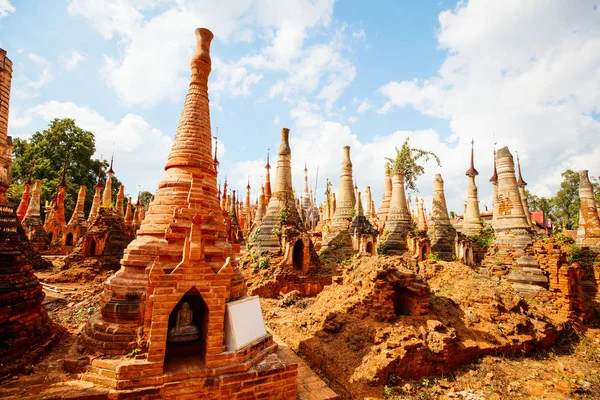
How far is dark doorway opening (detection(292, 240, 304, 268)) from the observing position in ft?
49.5

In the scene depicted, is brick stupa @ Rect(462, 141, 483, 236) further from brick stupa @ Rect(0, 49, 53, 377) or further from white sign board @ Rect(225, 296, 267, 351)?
brick stupa @ Rect(0, 49, 53, 377)

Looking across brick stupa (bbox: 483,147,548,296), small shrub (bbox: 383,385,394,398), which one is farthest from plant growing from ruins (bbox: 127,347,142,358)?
brick stupa (bbox: 483,147,548,296)

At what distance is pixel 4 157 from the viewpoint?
6473 mm

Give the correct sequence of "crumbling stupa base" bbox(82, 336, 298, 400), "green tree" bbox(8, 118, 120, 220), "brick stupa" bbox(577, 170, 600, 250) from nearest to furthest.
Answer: "crumbling stupa base" bbox(82, 336, 298, 400) < "brick stupa" bbox(577, 170, 600, 250) < "green tree" bbox(8, 118, 120, 220)

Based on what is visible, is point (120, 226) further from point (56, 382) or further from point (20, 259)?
point (56, 382)

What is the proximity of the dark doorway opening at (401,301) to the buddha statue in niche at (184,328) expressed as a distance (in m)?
5.20

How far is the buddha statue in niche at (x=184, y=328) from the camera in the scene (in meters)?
5.65

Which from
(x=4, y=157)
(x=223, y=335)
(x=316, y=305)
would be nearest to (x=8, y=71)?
(x=4, y=157)

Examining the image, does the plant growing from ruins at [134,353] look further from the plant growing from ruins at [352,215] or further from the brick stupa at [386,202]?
the brick stupa at [386,202]

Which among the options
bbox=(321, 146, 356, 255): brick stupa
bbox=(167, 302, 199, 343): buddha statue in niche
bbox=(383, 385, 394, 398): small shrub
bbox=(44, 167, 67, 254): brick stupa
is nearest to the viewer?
bbox=(167, 302, 199, 343): buddha statue in niche

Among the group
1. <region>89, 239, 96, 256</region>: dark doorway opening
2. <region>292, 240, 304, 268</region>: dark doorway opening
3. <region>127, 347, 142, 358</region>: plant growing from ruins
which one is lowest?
<region>127, 347, 142, 358</region>: plant growing from ruins

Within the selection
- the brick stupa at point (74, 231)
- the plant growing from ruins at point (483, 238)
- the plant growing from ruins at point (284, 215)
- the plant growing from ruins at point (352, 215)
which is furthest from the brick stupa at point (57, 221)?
the plant growing from ruins at point (483, 238)

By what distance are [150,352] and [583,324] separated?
14407 mm

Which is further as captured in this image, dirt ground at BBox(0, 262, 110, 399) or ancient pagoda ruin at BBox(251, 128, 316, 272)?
ancient pagoda ruin at BBox(251, 128, 316, 272)
